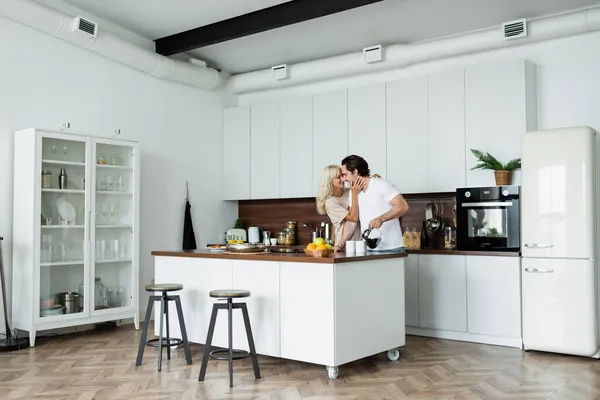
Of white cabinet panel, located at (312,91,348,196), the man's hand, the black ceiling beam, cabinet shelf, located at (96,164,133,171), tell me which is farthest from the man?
cabinet shelf, located at (96,164,133,171)

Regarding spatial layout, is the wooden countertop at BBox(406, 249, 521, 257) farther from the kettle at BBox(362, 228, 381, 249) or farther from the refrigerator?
the kettle at BBox(362, 228, 381, 249)

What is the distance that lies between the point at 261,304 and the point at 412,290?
78.3 inches

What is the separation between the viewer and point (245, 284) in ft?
15.6

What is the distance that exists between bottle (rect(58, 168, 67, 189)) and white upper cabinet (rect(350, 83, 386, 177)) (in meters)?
2.99

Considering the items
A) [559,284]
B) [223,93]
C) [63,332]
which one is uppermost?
[223,93]

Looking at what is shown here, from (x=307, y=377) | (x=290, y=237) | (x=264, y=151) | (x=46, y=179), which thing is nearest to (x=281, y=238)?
(x=290, y=237)

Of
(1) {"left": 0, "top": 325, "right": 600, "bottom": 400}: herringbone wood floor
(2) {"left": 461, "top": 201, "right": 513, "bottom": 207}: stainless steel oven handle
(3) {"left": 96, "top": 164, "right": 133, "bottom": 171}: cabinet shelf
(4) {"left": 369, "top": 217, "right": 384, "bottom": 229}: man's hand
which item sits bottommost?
(1) {"left": 0, "top": 325, "right": 600, "bottom": 400}: herringbone wood floor

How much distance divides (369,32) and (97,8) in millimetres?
2760

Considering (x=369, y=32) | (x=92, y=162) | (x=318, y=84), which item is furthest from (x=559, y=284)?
(x=92, y=162)

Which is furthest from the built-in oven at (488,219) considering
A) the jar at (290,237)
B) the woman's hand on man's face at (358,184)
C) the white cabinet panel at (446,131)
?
the jar at (290,237)

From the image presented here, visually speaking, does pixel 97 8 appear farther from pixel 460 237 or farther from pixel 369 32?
pixel 460 237

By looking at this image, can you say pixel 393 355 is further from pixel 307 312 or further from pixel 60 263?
pixel 60 263

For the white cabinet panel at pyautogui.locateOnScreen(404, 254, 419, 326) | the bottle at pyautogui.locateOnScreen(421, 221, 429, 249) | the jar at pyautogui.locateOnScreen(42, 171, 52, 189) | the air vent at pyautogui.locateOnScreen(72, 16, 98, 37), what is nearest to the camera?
the jar at pyautogui.locateOnScreen(42, 171, 52, 189)

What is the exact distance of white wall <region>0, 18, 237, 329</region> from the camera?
5.66 m
